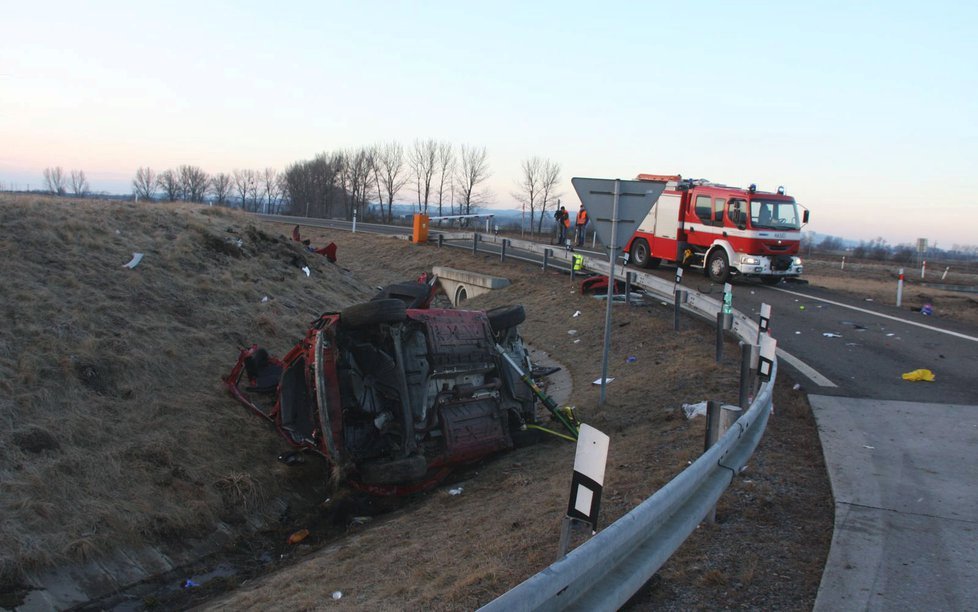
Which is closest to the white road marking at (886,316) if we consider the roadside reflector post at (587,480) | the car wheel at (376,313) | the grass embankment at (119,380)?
the car wheel at (376,313)

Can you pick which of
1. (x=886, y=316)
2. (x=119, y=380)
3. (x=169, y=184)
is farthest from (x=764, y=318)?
(x=169, y=184)

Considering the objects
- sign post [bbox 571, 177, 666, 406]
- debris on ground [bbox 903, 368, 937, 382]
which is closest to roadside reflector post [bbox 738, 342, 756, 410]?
sign post [bbox 571, 177, 666, 406]

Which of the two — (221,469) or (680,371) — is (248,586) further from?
(680,371)

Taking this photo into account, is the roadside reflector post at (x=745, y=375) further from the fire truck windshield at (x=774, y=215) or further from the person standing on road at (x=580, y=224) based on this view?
the person standing on road at (x=580, y=224)

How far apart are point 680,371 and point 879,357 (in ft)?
10.1

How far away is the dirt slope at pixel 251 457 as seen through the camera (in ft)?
15.6

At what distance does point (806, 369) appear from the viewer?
395 inches

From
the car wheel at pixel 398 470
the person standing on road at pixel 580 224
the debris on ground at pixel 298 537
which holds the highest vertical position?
the person standing on road at pixel 580 224

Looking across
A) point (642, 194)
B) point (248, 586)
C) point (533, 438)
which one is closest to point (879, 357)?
point (642, 194)

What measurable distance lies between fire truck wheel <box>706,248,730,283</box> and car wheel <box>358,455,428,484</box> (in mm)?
14197

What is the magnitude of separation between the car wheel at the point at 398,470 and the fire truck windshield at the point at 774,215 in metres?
14.3

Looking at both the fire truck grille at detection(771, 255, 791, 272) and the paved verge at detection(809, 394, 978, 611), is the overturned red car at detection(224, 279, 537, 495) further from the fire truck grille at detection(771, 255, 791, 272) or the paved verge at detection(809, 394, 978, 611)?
the fire truck grille at detection(771, 255, 791, 272)

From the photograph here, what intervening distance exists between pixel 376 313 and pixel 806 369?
19.6 ft

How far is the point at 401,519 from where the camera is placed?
730 centimetres
